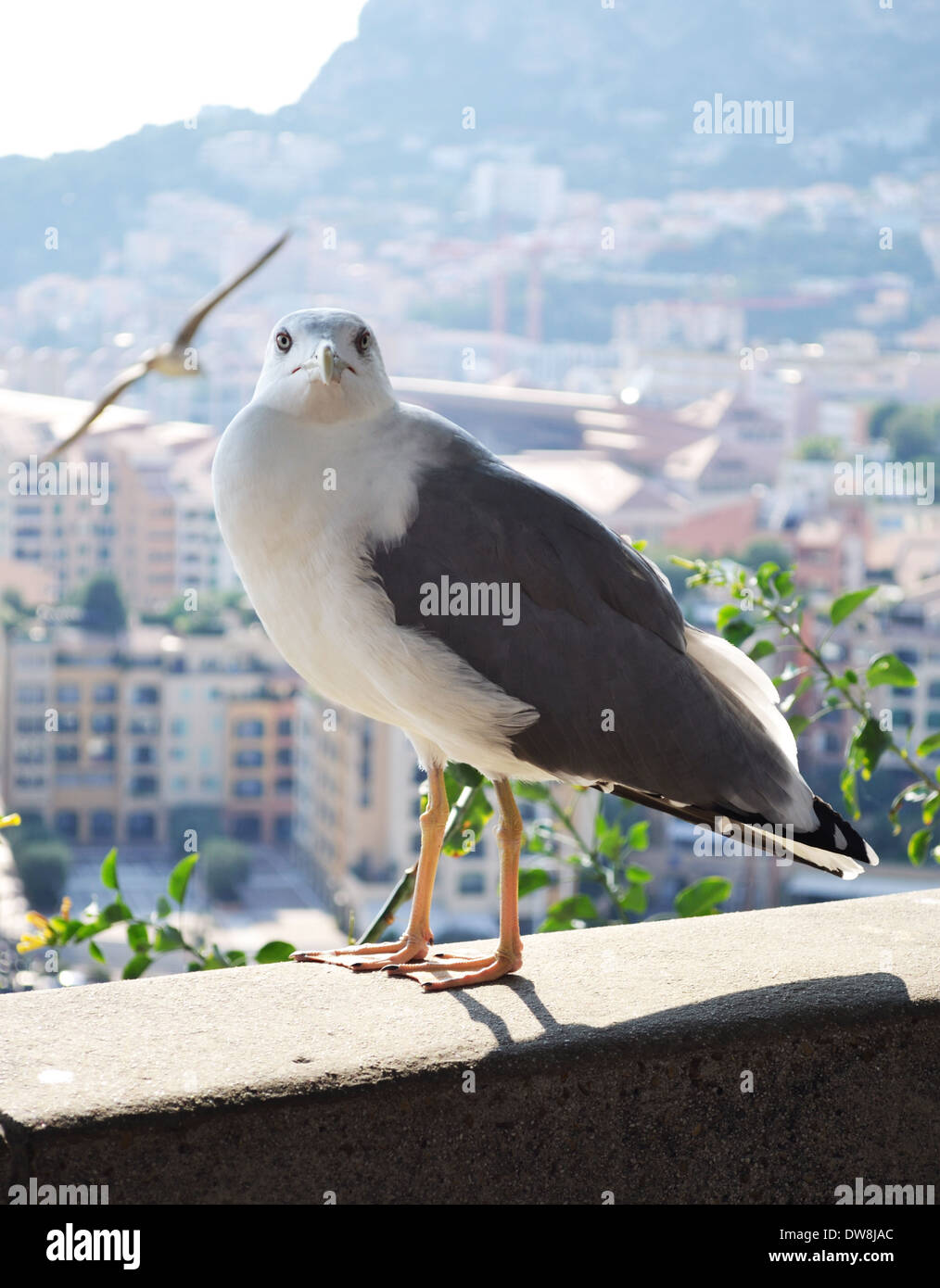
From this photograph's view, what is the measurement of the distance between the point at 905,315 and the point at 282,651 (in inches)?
1796

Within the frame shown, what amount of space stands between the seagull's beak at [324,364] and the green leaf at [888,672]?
0.85m

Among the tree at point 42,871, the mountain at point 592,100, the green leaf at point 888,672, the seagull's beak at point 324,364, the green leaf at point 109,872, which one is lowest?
the tree at point 42,871

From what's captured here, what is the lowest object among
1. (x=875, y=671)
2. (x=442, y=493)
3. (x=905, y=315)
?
(x=875, y=671)

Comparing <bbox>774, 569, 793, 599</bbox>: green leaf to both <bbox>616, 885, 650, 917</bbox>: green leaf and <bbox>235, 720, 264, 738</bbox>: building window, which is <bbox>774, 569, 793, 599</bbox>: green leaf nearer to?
<bbox>616, 885, 650, 917</bbox>: green leaf

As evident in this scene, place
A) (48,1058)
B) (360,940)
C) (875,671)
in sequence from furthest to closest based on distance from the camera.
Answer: (875,671), (360,940), (48,1058)

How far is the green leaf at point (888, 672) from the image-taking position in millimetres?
1824

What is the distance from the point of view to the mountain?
1919 inches

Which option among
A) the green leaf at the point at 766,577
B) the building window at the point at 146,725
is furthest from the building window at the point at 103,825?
the green leaf at the point at 766,577

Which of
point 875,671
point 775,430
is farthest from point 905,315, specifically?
point 875,671

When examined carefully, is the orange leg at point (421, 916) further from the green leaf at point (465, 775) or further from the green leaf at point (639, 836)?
the green leaf at point (639, 836)

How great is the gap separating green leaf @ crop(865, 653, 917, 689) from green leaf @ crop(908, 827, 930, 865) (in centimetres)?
18

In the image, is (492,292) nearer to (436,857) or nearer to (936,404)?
(936,404)

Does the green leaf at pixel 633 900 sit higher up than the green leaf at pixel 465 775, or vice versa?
the green leaf at pixel 465 775
